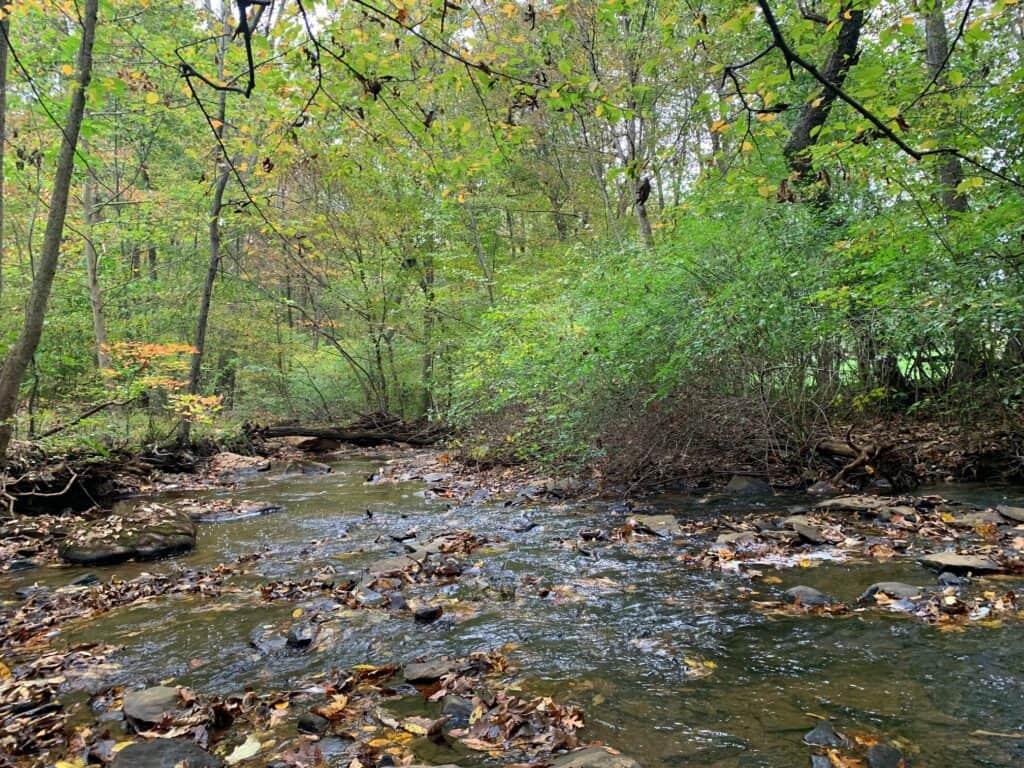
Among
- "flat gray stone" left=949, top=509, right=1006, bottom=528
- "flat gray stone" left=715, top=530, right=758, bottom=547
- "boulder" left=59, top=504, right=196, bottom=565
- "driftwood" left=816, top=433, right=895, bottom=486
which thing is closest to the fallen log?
"boulder" left=59, top=504, right=196, bottom=565

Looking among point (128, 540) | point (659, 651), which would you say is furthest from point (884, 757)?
point (128, 540)

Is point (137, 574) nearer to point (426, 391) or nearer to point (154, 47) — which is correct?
point (154, 47)

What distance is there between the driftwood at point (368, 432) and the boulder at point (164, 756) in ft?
51.0

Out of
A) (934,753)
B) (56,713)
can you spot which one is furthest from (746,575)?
(56,713)

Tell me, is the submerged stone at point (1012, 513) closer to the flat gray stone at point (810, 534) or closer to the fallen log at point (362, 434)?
the flat gray stone at point (810, 534)

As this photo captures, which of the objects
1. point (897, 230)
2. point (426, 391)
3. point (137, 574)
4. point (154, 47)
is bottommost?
point (137, 574)

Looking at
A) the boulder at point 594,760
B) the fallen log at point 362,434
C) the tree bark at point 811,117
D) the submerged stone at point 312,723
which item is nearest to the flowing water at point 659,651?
the boulder at point 594,760

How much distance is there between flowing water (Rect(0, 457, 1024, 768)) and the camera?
2.75 m

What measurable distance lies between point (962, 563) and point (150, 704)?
549cm

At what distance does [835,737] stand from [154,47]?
34.4ft

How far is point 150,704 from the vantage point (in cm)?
322

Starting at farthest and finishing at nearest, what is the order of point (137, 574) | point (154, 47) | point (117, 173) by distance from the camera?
point (117, 173), point (154, 47), point (137, 574)

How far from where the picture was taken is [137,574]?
6246mm

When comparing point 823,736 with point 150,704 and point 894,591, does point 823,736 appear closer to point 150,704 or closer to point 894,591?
point 894,591
